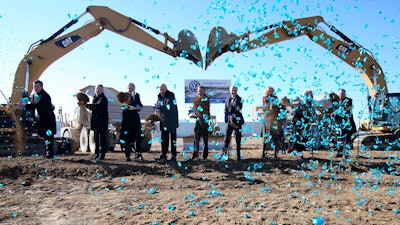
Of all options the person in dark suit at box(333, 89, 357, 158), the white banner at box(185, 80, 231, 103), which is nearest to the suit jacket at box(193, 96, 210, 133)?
the person in dark suit at box(333, 89, 357, 158)

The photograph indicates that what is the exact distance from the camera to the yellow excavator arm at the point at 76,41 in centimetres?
1012

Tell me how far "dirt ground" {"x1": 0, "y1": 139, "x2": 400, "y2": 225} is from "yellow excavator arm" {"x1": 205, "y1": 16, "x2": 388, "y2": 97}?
318 centimetres

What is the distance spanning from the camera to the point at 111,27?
1016cm

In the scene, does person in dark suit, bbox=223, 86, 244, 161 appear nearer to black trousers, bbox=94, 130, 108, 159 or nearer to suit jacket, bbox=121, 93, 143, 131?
suit jacket, bbox=121, 93, 143, 131

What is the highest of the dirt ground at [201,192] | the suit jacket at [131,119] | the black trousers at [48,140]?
the suit jacket at [131,119]

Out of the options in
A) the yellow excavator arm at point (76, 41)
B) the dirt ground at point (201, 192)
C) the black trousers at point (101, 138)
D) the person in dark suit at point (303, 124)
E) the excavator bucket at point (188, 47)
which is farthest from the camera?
the yellow excavator arm at point (76, 41)

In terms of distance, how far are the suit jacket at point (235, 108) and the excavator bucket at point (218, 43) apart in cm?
150

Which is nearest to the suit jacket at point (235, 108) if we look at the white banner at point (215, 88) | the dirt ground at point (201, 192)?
the dirt ground at point (201, 192)

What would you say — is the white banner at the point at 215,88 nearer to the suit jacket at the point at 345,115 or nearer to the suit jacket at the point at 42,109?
the suit jacket at the point at 345,115

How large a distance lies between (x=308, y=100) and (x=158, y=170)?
389cm

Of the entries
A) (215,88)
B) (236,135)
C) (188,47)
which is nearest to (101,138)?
(236,135)

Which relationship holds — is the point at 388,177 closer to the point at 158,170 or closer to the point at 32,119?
the point at 158,170

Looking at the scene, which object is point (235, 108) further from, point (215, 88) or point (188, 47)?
point (215, 88)

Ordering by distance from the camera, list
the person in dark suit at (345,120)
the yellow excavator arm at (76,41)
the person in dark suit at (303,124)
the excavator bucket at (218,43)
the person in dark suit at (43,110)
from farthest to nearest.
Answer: the yellow excavator arm at (76,41) < the excavator bucket at (218,43) < the person in dark suit at (303,124) < the person in dark suit at (345,120) < the person in dark suit at (43,110)
